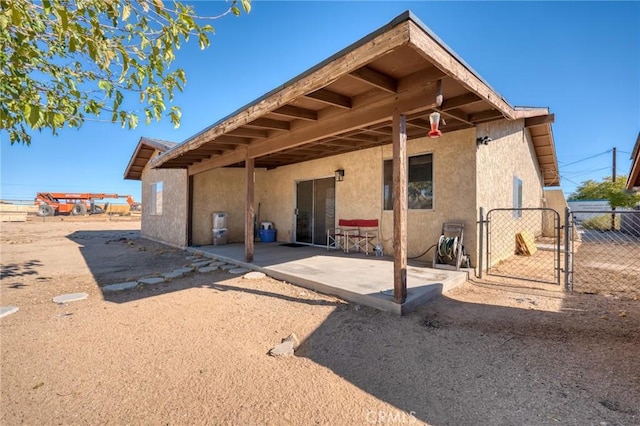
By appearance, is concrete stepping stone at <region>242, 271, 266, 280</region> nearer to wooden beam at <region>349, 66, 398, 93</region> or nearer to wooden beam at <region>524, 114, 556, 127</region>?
wooden beam at <region>349, 66, 398, 93</region>

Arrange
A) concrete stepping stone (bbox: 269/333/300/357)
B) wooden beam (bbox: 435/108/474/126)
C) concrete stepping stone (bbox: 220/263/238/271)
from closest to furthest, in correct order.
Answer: concrete stepping stone (bbox: 269/333/300/357) < wooden beam (bbox: 435/108/474/126) < concrete stepping stone (bbox: 220/263/238/271)

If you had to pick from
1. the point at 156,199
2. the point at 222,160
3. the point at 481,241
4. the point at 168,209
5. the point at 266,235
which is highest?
the point at 222,160

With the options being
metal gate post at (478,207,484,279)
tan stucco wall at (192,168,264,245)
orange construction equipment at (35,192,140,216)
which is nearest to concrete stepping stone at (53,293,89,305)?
tan stucco wall at (192,168,264,245)

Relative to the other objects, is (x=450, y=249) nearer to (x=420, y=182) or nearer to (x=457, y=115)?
(x=420, y=182)

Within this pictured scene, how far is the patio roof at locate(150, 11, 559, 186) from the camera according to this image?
2.65 m

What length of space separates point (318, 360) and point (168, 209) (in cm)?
958

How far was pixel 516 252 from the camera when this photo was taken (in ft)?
25.3

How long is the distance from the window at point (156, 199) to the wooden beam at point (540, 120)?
39.2 feet

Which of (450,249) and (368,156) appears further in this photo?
(368,156)

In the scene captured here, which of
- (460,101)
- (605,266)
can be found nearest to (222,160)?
(460,101)

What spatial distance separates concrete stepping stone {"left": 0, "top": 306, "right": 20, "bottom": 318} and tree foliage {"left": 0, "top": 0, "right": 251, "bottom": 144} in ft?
6.93

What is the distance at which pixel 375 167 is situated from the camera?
705 centimetres

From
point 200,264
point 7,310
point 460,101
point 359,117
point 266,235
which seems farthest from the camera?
point 266,235

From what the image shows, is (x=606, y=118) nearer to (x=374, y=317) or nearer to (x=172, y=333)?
(x=374, y=317)
